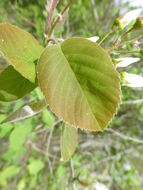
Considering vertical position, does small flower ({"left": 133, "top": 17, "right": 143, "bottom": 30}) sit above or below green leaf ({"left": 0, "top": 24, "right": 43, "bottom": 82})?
below

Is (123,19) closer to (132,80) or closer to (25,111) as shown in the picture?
(132,80)

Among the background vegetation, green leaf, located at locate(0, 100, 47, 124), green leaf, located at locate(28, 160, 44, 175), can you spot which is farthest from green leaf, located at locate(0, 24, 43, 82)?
green leaf, located at locate(28, 160, 44, 175)

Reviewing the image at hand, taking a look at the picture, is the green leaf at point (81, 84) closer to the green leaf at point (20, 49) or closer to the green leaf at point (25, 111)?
the green leaf at point (20, 49)

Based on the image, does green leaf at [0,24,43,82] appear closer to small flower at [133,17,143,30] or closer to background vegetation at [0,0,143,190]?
small flower at [133,17,143,30]

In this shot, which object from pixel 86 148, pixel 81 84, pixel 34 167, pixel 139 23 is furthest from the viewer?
pixel 86 148

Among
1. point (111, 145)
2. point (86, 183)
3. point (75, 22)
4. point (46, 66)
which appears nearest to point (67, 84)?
point (46, 66)

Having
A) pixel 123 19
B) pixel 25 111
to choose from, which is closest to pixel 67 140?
pixel 25 111
